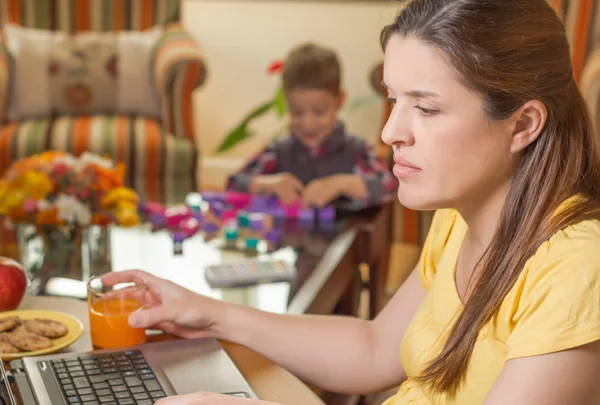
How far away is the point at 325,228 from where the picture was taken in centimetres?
236

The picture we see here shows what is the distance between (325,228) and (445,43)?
140 cm

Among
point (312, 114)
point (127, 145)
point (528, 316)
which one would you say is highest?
point (528, 316)

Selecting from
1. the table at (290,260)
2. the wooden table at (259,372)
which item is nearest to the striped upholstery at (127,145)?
the table at (290,260)

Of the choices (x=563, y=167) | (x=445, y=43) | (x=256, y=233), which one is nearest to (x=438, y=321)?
(x=563, y=167)

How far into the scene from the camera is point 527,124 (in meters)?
1.02

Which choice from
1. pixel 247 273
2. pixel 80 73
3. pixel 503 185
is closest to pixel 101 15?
pixel 80 73

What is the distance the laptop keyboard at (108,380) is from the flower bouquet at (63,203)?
891 millimetres

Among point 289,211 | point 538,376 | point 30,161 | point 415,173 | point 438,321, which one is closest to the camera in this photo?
point 538,376

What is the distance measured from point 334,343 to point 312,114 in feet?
5.46

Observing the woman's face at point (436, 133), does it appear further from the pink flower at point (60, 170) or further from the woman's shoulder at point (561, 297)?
the pink flower at point (60, 170)

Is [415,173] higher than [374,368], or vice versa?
[415,173]

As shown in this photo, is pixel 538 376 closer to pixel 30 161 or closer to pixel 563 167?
pixel 563 167

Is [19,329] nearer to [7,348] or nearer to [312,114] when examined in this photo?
[7,348]

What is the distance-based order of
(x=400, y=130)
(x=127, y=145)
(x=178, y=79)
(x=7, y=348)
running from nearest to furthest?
(x=400, y=130) < (x=7, y=348) < (x=127, y=145) < (x=178, y=79)
